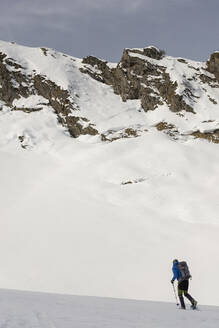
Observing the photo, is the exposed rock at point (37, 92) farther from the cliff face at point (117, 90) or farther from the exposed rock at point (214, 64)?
the exposed rock at point (214, 64)

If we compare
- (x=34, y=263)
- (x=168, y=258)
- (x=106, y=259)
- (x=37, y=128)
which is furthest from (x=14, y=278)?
(x=37, y=128)

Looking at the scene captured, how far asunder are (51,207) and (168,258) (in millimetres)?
11171

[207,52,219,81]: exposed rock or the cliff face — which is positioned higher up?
[207,52,219,81]: exposed rock

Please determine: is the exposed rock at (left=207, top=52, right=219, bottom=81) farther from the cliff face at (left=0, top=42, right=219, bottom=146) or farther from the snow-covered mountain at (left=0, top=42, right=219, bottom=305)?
Answer: the snow-covered mountain at (left=0, top=42, right=219, bottom=305)

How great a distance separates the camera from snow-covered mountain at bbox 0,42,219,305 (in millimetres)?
17781

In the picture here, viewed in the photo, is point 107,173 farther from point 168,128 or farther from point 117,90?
point 117,90

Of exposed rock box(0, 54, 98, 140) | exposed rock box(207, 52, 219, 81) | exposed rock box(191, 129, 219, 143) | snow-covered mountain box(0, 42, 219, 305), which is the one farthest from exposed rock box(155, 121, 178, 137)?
exposed rock box(207, 52, 219, 81)

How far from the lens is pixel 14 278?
16.6 metres

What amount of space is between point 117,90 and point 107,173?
33.6 meters

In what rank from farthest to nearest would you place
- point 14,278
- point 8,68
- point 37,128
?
point 8,68, point 37,128, point 14,278

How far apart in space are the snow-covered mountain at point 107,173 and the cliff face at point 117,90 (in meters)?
0.22

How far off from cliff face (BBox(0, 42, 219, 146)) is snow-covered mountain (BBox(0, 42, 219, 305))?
22 centimetres

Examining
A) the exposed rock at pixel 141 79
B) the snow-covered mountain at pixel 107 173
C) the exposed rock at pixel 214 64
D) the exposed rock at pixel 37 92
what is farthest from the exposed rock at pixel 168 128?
the exposed rock at pixel 214 64

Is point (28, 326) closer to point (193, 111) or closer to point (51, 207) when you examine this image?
point (51, 207)
